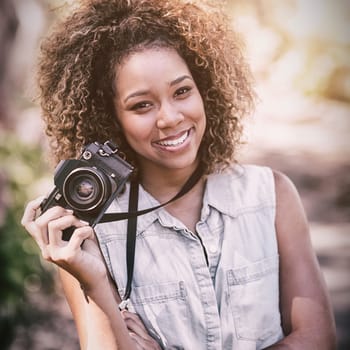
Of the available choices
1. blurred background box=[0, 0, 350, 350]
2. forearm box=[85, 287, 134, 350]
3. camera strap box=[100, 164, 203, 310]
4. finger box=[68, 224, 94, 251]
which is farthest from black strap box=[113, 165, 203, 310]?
blurred background box=[0, 0, 350, 350]

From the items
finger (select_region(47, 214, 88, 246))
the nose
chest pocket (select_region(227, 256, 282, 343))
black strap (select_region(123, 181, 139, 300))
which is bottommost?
chest pocket (select_region(227, 256, 282, 343))

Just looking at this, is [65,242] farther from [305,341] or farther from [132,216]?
Answer: [305,341]

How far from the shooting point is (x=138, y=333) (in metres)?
1.98

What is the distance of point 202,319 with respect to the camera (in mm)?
2008

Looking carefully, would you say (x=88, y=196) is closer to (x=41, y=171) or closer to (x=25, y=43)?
(x=41, y=171)

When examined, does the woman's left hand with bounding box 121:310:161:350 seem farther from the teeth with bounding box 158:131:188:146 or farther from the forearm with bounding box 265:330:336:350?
the teeth with bounding box 158:131:188:146

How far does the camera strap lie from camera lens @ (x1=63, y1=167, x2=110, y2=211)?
180 mm

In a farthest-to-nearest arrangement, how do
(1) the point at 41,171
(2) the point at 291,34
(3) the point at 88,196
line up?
(2) the point at 291,34 → (1) the point at 41,171 → (3) the point at 88,196

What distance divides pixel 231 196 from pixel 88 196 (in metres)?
0.51

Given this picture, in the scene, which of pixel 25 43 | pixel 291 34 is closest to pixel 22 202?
pixel 25 43

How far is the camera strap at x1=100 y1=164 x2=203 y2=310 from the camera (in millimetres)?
2010

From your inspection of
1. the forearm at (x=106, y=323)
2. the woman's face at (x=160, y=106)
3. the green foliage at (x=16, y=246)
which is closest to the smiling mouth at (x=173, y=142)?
the woman's face at (x=160, y=106)

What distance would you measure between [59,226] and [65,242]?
0.06 m

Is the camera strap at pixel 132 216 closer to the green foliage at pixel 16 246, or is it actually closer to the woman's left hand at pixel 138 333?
the woman's left hand at pixel 138 333
